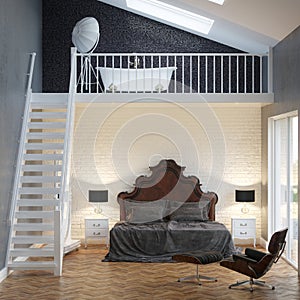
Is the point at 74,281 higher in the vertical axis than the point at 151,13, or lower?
lower

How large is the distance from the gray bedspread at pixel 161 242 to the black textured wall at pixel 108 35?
382 centimetres

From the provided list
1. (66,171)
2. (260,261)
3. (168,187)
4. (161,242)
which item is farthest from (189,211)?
(260,261)

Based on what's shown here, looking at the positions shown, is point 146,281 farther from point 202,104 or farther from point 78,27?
point 78,27

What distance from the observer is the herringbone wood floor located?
8234 millimetres

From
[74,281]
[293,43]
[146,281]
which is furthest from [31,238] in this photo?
[293,43]

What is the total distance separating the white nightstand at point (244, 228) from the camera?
12.1 m

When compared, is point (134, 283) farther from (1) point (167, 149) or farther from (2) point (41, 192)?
(1) point (167, 149)

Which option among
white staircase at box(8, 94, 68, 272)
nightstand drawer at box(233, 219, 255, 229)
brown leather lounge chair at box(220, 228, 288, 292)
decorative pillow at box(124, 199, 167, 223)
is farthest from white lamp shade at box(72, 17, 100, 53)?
brown leather lounge chair at box(220, 228, 288, 292)

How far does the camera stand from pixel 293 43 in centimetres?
988

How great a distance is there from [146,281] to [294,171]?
Result: 3003mm

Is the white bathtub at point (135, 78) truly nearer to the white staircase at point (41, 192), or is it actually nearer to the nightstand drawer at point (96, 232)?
the white staircase at point (41, 192)

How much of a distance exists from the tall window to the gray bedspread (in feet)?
3.45

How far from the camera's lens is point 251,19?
10000mm

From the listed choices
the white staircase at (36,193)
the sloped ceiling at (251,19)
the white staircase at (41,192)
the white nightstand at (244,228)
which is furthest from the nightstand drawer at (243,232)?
the white staircase at (36,193)
